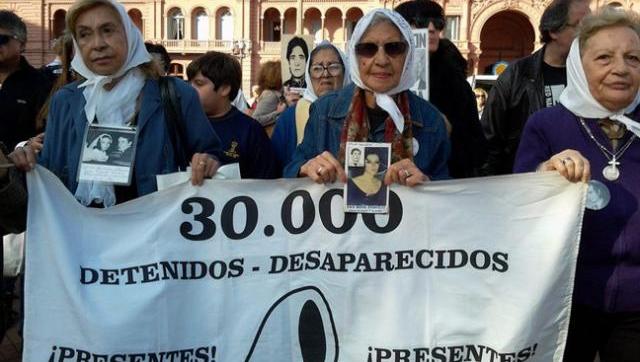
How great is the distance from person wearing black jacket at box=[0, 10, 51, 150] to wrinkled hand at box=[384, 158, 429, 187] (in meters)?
3.03

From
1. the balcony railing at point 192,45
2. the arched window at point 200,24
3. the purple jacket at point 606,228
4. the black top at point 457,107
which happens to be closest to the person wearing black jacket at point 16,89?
the black top at point 457,107

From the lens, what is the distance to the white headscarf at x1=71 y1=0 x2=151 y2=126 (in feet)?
9.77

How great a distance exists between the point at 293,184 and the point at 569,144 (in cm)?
115

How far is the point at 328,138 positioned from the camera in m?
3.02

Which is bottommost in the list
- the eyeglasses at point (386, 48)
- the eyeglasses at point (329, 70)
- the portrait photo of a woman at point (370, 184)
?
the portrait photo of a woman at point (370, 184)

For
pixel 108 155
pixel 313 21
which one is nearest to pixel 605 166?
pixel 108 155

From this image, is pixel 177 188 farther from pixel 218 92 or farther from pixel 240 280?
pixel 218 92

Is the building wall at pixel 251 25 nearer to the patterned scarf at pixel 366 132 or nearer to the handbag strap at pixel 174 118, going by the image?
the handbag strap at pixel 174 118

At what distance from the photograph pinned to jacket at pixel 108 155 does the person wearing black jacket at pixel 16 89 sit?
2.06m

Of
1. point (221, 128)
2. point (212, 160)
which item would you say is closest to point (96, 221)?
point (212, 160)

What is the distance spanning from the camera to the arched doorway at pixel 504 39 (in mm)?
48219

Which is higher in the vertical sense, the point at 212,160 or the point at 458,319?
the point at 212,160

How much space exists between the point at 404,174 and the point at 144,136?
1.13m

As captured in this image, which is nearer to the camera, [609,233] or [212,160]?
[609,233]
